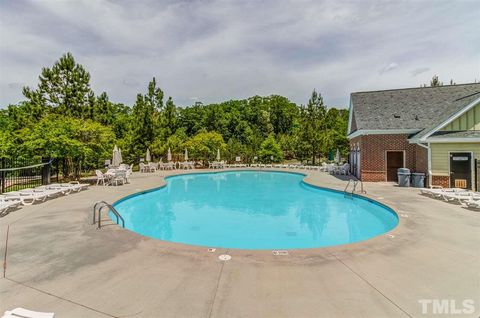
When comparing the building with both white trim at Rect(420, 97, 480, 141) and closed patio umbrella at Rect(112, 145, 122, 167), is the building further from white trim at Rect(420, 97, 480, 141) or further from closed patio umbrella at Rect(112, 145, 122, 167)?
closed patio umbrella at Rect(112, 145, 122, 167)

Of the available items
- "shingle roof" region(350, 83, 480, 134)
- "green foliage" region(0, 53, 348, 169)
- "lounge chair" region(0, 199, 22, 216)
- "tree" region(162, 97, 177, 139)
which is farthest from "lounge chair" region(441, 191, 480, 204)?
"tree" region(162, 97, 177, 139)

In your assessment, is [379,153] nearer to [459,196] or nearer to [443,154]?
[443,154]

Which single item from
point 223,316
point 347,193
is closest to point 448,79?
point 347,193

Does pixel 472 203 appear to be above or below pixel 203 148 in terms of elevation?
below

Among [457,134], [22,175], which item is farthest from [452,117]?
[22,175]

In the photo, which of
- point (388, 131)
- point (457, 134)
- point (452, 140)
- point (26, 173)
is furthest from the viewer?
point (26, 173)

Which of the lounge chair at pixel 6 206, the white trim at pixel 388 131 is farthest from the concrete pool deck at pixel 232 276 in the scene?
the white trim at pixel 388 131

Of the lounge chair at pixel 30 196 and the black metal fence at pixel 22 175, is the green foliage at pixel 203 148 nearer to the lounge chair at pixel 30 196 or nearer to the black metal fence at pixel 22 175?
the black metal fence at pixel 22 175

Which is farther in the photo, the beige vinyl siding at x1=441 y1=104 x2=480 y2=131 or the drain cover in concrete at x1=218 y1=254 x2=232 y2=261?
the beige vinyl siding at x1=441 y1=104 x2=480 y2=131

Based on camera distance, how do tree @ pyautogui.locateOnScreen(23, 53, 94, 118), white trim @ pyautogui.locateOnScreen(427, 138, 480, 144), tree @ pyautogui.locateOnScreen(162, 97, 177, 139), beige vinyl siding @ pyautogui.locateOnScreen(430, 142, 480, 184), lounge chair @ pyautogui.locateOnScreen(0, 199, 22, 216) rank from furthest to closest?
tree @ pyautogui.locateOnScreen(162, 97, 177, 139)
tree @ pyautogui.locateOnScreen(23, 53, 94, 118)
beige vinyl siding @ pyautogui.locateOnScreen(430, 142, 480, 184)
white trim @ pyautogui.locateOnScreen(427, 138, 480, 144)
lounge chair @ pyautogui.locateOnScreen(0, 199, 22, 216)

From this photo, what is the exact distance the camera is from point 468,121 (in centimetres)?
1217

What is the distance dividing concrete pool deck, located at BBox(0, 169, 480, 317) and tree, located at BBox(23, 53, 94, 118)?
1722cm

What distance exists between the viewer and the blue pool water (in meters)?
7.43

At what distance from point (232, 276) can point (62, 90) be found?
73.3 ft
